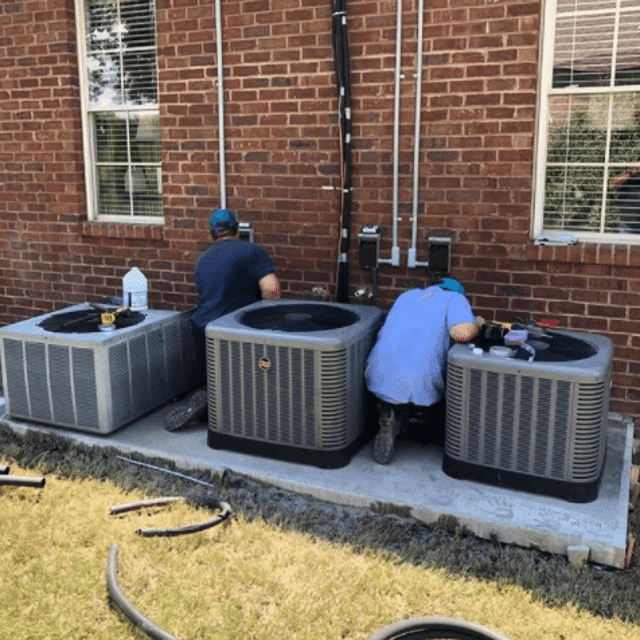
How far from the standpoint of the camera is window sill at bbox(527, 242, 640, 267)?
184 inches

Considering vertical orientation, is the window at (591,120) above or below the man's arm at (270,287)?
above

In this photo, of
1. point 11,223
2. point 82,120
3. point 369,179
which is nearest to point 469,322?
point 369,179

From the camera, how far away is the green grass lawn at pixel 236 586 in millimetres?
2986

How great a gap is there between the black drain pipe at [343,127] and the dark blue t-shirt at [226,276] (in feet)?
1.97

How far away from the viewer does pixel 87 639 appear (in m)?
2.92

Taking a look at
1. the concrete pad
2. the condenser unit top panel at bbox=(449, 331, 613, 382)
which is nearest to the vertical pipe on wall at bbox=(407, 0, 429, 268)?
the condenser unit top panel at bbox=(449, 331, 613, 382)

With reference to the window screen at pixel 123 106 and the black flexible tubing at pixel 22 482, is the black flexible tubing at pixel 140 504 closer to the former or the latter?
the black flexible tubing at pixel 22 482

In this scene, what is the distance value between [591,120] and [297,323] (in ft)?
7.69

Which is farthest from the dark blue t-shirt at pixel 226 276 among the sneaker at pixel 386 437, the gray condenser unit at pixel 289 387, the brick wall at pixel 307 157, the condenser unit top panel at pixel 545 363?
the condenser unit top panel at pixel 545 363

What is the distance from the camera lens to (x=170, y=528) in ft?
11.9

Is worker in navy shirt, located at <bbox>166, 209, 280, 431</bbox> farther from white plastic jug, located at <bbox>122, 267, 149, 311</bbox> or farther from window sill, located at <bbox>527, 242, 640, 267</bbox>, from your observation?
window sill, located at <bbox>527, 242, 640, 267</bbox>

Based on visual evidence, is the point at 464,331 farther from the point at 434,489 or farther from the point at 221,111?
the point at 221,111

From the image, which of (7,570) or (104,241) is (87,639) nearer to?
(7,570)

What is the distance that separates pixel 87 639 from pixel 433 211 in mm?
3485
